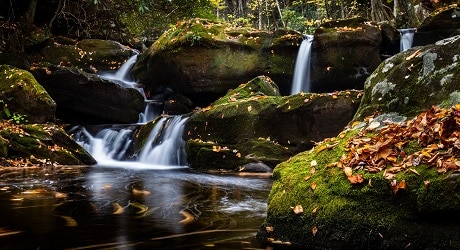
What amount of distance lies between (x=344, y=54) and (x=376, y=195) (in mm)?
11967

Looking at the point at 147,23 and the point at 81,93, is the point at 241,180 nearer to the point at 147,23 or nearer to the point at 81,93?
the point at 81,93

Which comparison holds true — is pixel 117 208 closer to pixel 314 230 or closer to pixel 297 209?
pixel 297 209

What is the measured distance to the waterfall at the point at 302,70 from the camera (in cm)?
1491

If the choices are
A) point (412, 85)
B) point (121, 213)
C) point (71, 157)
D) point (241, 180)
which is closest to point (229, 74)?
point (71, 157)

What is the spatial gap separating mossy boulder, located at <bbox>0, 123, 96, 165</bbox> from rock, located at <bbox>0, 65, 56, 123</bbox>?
0.94 m

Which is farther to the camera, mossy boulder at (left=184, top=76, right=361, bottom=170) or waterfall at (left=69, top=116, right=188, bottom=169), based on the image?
waterfall at (left=69, top=116, right=188, bottom=169)

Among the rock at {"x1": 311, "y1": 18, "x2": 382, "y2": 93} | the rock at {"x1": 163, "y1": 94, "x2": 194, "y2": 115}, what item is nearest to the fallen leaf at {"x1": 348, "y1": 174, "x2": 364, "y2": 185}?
the rock at {"x1": 311, "y1": 18, "x2": 382, "y2": 93}

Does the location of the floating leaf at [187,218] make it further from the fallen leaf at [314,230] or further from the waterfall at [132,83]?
the waterfall at [132,83]

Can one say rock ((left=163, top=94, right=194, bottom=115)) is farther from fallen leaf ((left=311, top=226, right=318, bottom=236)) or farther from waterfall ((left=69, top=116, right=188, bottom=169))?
fallen leaf ((left=311, top=226, right=318, bottom=236))

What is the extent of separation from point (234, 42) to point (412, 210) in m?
12.7

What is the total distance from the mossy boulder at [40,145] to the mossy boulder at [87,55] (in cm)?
695

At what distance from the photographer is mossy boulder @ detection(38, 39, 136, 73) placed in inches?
667

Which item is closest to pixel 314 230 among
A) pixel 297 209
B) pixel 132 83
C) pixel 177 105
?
pixel 297 209

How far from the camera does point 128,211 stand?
15.2 feet
